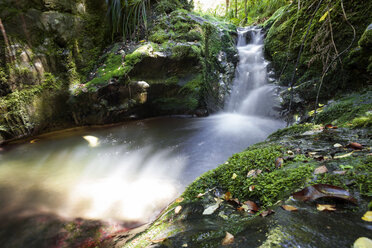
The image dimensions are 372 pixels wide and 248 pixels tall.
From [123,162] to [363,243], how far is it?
12.0 feet

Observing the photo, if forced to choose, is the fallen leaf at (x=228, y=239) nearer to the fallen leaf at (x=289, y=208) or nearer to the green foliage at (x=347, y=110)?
the fallen leaf at (x=289, y=208)

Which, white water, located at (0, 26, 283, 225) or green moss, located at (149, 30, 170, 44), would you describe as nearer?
white water, located at (0, 26, 283, 225)

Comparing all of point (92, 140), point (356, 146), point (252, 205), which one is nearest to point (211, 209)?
point (252, 205)

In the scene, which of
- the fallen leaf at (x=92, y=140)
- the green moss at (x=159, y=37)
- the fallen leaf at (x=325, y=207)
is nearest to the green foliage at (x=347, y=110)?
the fallen leaf at (x=325, y=207)

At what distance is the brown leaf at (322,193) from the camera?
744 millimetres

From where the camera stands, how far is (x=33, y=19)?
4.86 m

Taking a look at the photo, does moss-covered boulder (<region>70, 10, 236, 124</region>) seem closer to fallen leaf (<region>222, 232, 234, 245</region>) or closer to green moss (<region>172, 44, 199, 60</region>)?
green moss (<region>172, 44, 199, 60</region>)

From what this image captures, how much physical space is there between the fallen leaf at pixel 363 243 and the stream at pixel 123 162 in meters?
2.13

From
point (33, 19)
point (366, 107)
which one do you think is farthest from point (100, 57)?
point (366, 107)

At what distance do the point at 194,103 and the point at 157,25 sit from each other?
330 centimetres

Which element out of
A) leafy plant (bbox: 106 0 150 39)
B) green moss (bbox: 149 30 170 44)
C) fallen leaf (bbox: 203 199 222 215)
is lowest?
fallen leaf (bbox: 203 199 222 215)

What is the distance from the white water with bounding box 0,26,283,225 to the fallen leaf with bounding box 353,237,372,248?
2.18 m

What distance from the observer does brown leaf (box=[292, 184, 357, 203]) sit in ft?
2.44

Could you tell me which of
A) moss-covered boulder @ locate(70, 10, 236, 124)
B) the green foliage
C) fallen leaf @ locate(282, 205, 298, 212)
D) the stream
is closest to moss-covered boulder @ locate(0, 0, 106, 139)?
moss-covered boulder @ locate(70, 10, 236, 124)
